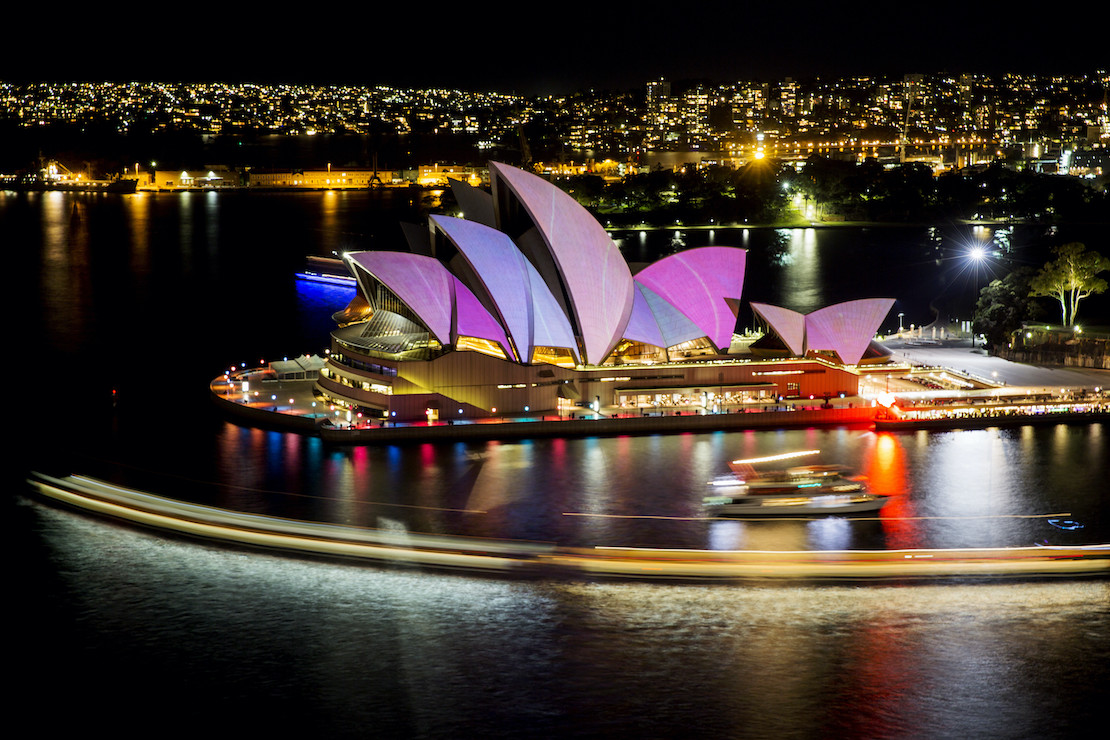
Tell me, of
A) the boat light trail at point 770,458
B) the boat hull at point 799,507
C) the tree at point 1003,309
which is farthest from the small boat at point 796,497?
the tree at point 1003,309

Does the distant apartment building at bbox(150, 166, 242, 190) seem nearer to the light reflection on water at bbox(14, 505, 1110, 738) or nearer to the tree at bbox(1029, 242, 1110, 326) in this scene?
the tree at bbox(1029, 242, 1110, 326)

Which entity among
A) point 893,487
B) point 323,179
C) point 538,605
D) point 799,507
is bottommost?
point 538,605

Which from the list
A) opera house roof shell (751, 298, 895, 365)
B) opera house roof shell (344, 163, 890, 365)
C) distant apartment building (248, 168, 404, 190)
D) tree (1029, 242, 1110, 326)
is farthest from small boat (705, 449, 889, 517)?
distant apartment building (248, 168, 404, 190)

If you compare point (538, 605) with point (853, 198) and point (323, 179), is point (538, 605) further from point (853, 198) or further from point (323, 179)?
point (323, 179)

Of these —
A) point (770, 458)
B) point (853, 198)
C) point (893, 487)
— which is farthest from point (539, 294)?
point (853, 198)

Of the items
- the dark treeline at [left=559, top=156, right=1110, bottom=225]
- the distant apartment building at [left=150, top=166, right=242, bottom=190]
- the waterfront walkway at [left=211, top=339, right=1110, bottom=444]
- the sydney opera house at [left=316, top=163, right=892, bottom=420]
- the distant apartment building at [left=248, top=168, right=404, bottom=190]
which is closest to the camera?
the waterfront walkway at [left=211, top=339, right=1110, bottom=444]

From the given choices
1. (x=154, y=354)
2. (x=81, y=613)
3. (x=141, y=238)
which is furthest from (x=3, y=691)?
(x=141, y=238)

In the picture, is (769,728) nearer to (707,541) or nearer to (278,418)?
(707,541)
